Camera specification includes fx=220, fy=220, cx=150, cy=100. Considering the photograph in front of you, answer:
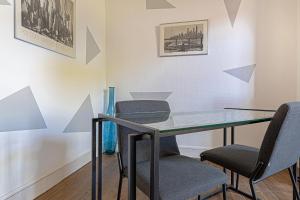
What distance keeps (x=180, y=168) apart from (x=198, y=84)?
1.78 meters

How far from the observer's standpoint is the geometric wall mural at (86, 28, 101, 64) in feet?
8.87

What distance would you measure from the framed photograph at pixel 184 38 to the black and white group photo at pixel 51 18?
119 centimetres

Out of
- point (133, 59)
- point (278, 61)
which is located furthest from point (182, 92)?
point (278, 61)

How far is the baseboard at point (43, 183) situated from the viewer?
1638 mm

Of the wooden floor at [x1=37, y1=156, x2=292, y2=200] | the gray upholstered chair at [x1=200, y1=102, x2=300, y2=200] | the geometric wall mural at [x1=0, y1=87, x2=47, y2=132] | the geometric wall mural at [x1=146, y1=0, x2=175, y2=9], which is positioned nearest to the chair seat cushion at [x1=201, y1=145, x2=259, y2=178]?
the gray upholstered chair at [x1=200, y1=102, x2=300, y2=200]

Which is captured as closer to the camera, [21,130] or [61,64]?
[21,130]

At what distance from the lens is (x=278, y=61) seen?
8.54 feet

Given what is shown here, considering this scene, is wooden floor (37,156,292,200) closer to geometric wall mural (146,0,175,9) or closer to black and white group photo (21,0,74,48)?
black and white group photo (21,0,74,48)

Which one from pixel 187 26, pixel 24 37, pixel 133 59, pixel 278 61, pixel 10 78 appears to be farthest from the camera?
pixel 133 59

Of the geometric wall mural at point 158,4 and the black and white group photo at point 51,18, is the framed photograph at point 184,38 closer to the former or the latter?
the geometric wall mural at point 158,4

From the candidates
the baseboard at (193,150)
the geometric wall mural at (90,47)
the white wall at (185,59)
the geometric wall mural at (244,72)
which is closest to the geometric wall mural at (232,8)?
the white wall at (185,59)

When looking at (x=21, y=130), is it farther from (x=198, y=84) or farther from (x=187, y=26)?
(x=187, y=26)

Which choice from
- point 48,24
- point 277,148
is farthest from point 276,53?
point 48,24

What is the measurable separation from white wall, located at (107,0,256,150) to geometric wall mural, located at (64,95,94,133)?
1.82 ft
